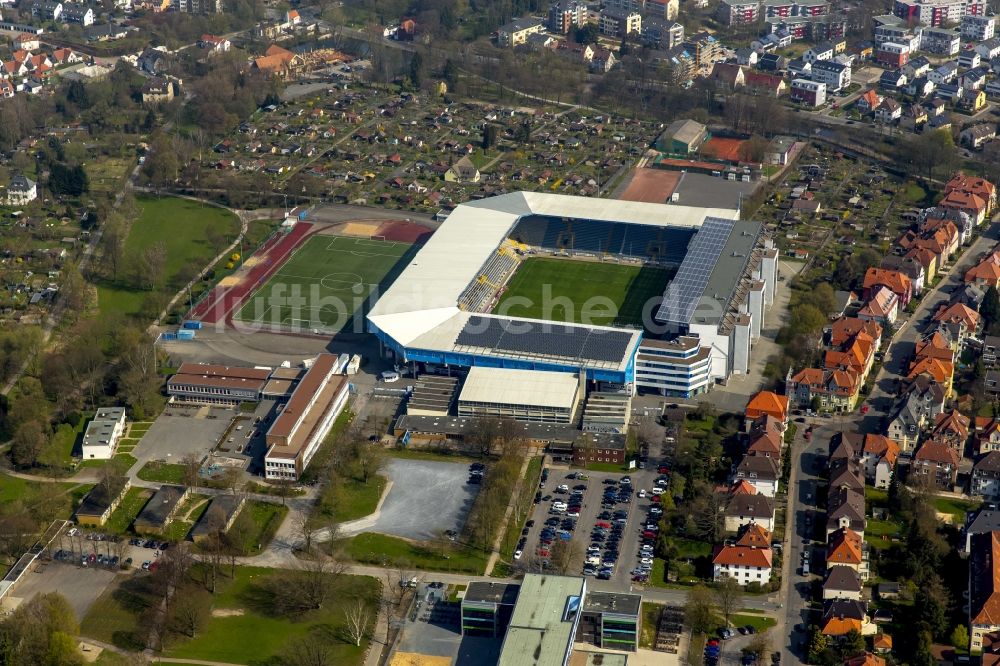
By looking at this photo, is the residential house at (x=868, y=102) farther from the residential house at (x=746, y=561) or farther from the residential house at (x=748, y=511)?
the residential house at (x=746, y=561)

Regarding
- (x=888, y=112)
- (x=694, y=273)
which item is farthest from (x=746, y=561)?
(x=888, y=112)

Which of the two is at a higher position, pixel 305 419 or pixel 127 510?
pixel 305 419

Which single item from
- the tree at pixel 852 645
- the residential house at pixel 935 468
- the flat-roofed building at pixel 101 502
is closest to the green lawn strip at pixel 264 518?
the flat-roofed building at pixel 101 502

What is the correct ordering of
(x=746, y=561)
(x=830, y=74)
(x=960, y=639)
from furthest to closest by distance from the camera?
1. (x=830, y=74)
2. (x=746, y=561)
3. (x=960, y=639)

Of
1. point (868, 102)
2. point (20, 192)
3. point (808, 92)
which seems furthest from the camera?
point (808, 92)

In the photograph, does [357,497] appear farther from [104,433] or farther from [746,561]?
[746,561]

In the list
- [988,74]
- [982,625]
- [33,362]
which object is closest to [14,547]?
[33,362]
